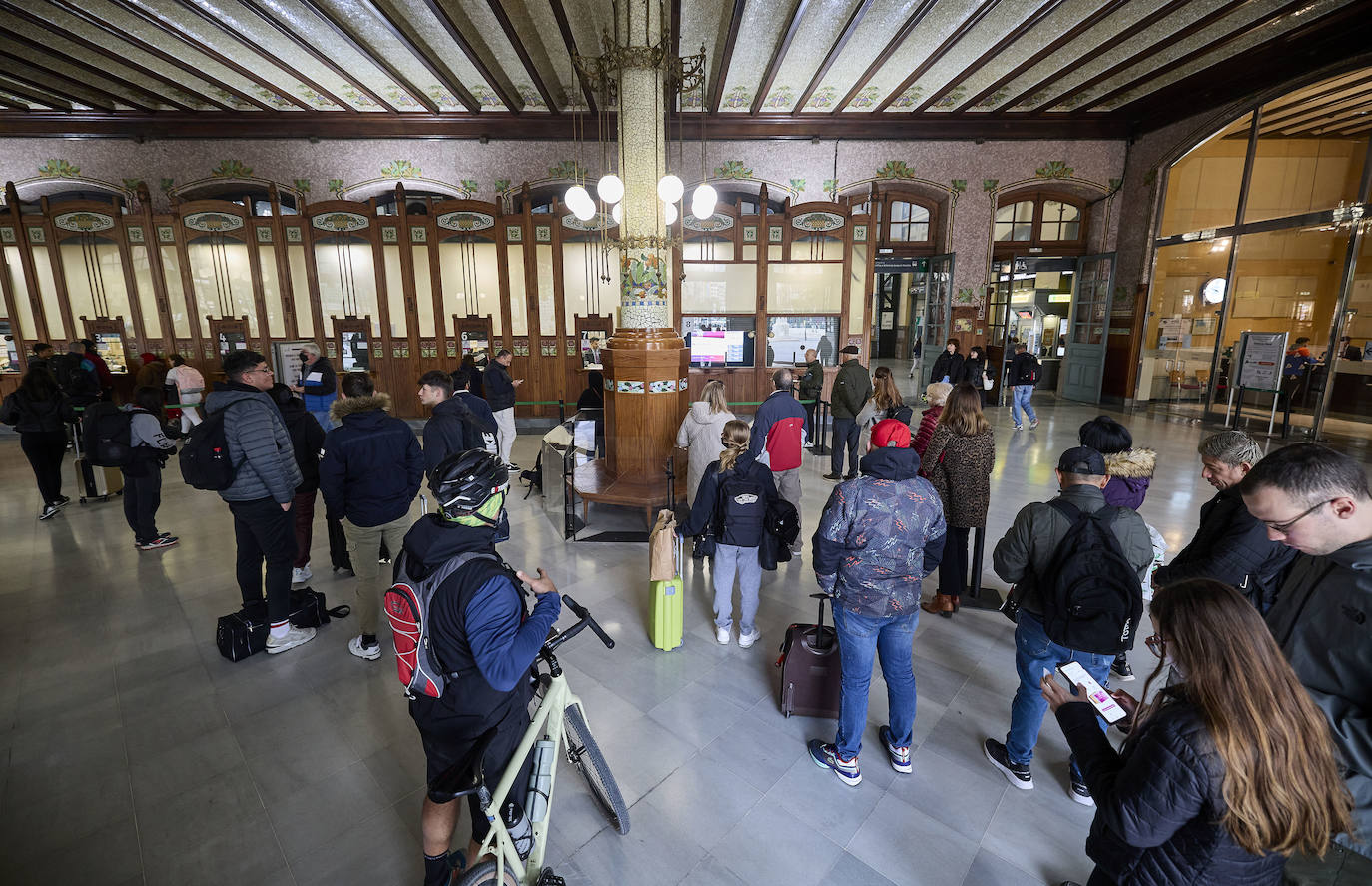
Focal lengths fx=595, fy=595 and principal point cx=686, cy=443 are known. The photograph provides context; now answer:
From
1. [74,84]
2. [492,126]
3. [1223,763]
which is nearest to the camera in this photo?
[1223,763]

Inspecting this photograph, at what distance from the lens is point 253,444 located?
3.20m

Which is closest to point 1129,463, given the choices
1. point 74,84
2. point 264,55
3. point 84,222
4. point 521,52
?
point 521,52

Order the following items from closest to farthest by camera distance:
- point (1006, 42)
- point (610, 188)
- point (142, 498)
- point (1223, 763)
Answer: point (1223, 763) → point (142, 498) → point (610, 188) → point (1006, 42)

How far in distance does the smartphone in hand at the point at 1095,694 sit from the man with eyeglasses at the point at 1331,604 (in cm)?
44

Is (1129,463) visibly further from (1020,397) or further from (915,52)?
(915,52)

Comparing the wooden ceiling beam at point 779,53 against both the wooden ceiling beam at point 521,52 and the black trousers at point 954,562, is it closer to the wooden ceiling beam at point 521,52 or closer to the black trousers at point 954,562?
the wooden ceiling beam at point 521,52

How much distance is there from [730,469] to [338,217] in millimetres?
9900

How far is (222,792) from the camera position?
99.7 inches

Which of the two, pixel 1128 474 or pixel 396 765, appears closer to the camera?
pixel 396 765

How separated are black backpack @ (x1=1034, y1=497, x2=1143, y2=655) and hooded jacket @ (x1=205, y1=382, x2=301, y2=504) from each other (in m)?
3.83

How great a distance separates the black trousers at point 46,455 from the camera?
5.69 metres

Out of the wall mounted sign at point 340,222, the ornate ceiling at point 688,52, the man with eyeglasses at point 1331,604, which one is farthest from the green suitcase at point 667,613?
the wall mounted sign at point 340,222

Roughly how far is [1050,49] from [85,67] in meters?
13.4

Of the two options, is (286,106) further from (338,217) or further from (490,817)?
(490,817)
